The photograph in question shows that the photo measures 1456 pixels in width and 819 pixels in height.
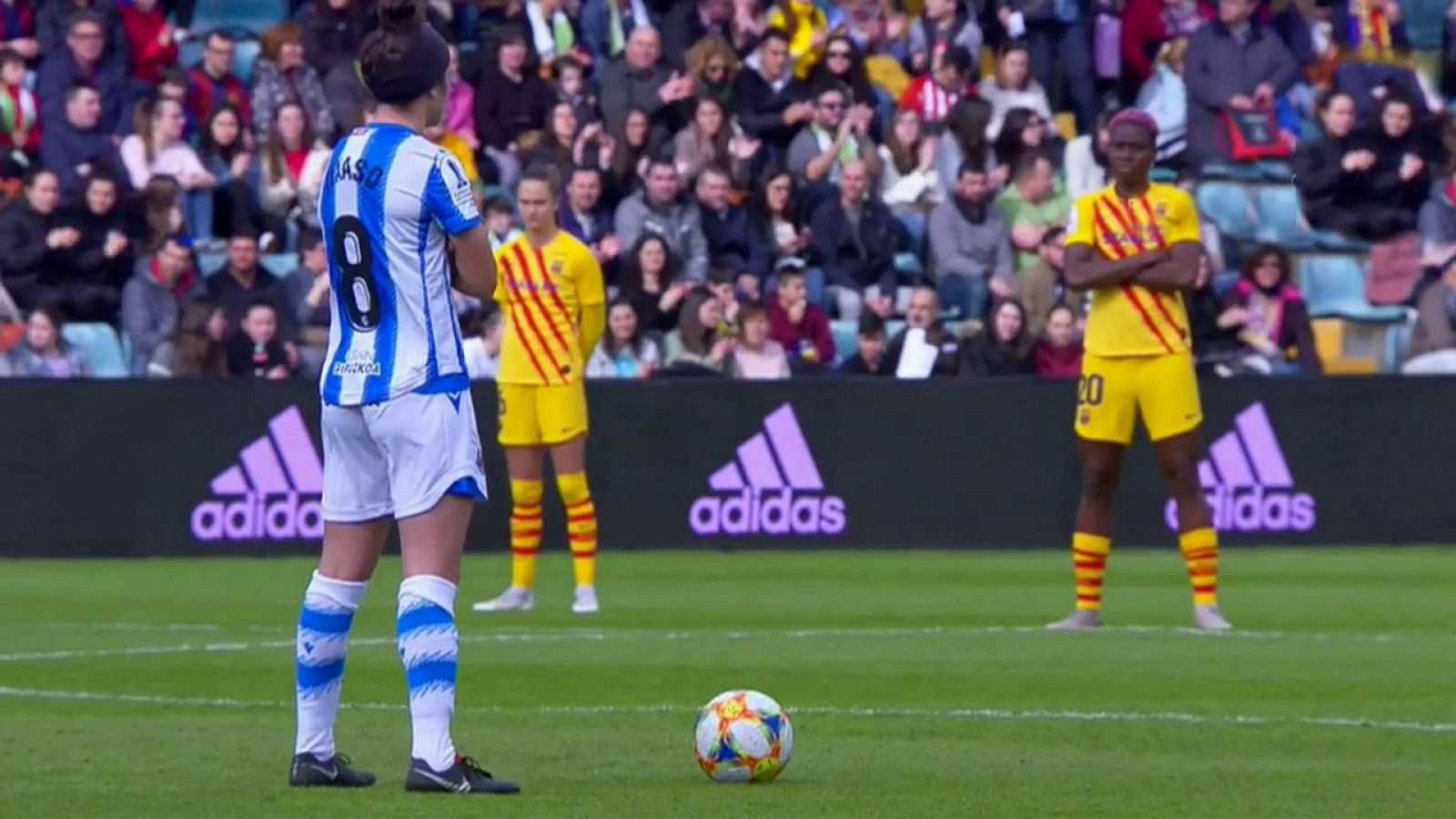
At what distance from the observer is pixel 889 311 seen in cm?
2402

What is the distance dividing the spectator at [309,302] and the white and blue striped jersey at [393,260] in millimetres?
13892

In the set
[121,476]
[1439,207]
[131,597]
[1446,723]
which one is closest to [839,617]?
[131,597]

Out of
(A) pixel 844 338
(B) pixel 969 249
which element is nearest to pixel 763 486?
(A) pixel 844 338

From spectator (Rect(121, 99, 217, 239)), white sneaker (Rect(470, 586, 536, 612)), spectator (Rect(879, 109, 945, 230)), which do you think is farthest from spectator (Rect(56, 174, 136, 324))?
white sneaker (Rect(470, 586, 536, 612))

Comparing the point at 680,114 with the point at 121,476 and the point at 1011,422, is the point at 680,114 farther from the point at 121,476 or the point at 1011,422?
the point at 121,476

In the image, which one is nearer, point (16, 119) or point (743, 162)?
point (16, 119)

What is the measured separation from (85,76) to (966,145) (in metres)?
7.27

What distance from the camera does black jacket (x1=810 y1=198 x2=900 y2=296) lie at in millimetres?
24344

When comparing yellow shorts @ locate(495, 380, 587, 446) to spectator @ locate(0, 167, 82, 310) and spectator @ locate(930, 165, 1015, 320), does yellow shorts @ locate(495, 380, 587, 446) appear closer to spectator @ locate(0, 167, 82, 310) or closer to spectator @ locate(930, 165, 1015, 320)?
spectator @ locate(0, 167, 82, 310)

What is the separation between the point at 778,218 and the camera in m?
24.5

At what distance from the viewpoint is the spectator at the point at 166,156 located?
2308 cm

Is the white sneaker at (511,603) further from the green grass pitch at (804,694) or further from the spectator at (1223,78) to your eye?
the spectator at (1223,78)

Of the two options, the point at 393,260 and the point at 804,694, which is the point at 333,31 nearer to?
the point at 804,694

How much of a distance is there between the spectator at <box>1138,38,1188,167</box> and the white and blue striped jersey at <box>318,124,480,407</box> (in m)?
18.5
